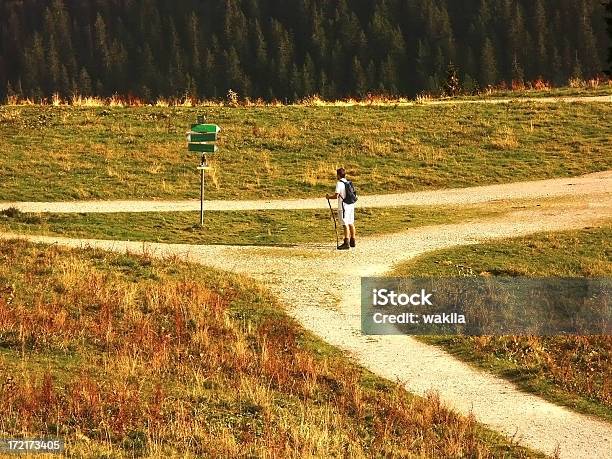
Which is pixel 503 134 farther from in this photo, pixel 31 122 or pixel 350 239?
pixel 31 122

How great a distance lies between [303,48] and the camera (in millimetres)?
154375

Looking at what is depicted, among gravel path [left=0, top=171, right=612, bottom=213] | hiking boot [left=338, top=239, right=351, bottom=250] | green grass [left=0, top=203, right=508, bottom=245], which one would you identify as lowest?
hiking boot [left=338, top=239, right=351, bottom=250]

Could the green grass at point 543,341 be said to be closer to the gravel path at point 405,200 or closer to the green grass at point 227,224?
the green grass at point 227,224

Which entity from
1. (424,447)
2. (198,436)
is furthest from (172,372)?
(424,447)

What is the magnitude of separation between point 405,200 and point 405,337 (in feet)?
44.5

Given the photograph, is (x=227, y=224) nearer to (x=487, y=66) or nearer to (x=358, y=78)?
(x=487, y=66)

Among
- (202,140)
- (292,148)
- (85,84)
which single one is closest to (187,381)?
(202,140)

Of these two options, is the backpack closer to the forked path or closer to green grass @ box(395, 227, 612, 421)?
the forked path

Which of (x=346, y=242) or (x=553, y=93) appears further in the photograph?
(x=553, y=93)

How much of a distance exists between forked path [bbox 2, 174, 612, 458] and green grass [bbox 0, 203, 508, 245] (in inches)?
43.9

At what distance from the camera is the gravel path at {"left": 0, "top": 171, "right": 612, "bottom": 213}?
29359mm

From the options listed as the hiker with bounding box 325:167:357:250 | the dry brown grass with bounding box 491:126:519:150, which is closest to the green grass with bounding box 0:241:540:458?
the hiker with bounding box 325:167:357:250

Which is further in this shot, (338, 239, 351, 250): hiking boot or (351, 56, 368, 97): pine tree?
(351, 56, 368, 97): pine tree

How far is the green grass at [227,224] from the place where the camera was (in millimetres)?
26203
